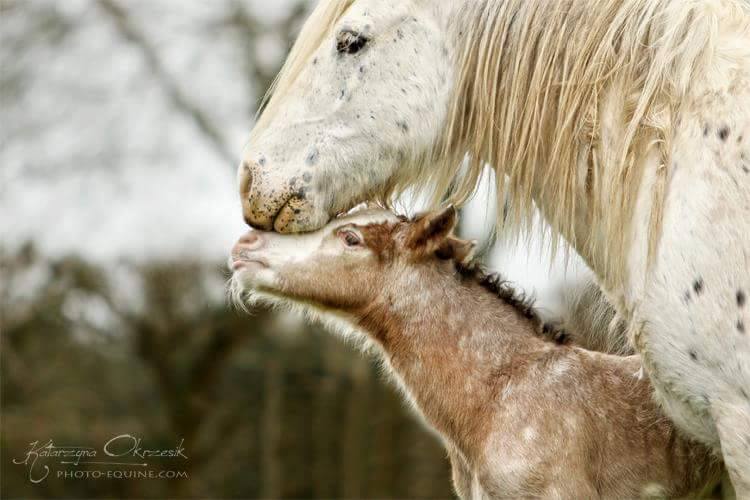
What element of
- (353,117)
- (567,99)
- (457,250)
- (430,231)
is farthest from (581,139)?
(457,250)

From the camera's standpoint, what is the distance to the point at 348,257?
489 centimetres

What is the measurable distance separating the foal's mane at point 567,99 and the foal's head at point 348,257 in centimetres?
64

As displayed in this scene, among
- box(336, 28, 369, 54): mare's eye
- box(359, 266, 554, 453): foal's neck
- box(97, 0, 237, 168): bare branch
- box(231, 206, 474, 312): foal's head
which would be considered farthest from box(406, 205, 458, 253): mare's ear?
box(97, 0, 237, 168): bare branch

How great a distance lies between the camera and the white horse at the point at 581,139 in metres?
3.33

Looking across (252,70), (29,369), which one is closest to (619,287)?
(252,70)

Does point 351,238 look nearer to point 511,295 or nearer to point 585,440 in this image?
point 511,295

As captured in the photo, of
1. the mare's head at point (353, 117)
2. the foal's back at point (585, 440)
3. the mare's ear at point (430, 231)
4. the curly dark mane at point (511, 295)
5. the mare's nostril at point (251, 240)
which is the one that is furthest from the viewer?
the curly dark mane at point (511, 295)

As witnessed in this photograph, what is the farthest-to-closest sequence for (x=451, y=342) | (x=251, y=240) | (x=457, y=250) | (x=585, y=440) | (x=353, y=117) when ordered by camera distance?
(x=457, y=250)
(x=451, y=342)
(x=251, y=240)
(x=585, y=440)
(x=353, y=117)

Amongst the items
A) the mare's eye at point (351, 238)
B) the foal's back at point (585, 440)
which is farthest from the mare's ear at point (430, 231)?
the foal's back at point (585, 440)

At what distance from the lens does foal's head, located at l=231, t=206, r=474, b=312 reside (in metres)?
4.70

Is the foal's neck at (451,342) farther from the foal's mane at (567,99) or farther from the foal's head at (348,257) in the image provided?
the foal's mane at (567,99)

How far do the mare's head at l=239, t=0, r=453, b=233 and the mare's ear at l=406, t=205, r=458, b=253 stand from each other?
0.71 metres

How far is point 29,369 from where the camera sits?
42.1 ft

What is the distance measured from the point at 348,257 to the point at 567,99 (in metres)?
1.50
